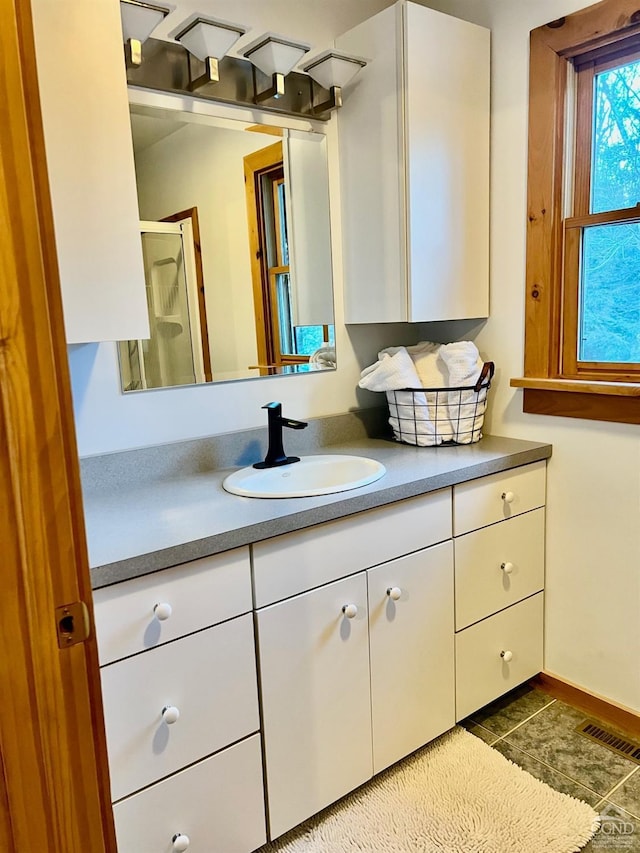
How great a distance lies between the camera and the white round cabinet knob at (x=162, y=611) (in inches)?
47.9

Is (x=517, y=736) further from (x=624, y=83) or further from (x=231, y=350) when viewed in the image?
(x=624, y=83)

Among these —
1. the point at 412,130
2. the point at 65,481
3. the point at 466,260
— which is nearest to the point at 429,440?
the point at 466,260

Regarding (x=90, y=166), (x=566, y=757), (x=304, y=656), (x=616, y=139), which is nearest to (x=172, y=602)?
(x=304, y=656)

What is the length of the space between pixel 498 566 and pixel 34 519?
1.55 metres

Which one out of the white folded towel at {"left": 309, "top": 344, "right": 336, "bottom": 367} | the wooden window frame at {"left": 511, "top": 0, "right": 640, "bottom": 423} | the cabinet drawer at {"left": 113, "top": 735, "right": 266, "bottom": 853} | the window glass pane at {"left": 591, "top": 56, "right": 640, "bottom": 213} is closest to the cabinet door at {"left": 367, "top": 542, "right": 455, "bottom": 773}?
the cabinet drawer at {"left": 113, "top": 735, "right": 266, "bottom": 853}

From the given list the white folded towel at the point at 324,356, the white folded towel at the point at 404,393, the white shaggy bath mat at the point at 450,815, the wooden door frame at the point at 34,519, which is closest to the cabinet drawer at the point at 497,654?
the white shaggy bath mat at the point at 450,815

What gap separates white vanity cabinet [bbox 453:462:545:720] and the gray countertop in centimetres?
9

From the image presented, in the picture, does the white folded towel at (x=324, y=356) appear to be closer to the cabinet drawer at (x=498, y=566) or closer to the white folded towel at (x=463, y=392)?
the white folded towel at (x=463, y=392)

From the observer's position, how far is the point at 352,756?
158cm

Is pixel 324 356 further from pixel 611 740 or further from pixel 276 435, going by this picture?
pixel 611 740

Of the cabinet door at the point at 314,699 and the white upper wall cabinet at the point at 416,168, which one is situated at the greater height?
the white upper wall cabinet at the point at 416,168

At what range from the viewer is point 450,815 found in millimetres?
1587

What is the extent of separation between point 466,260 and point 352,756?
148cm

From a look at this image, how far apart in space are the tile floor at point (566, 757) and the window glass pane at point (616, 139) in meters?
1.55
